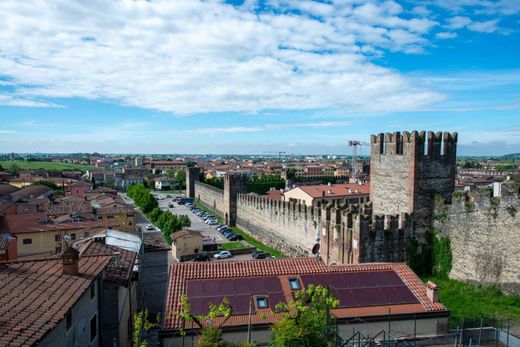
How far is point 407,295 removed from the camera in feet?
45.0

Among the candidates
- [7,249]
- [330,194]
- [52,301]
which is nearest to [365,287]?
[52,301]

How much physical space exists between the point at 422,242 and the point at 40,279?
55.2ft

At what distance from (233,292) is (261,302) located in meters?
0.97

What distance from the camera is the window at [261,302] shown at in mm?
12658

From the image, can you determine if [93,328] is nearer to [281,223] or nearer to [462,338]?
[462,338]

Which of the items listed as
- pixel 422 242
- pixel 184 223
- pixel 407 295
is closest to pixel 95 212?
pixel 184 223

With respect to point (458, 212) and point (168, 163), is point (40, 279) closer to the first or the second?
point (458, 212)

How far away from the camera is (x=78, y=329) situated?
10570 mm

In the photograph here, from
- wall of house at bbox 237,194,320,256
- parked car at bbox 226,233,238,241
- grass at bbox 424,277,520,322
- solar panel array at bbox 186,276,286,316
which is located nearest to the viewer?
solar panel array at bbox 186,276,286,316

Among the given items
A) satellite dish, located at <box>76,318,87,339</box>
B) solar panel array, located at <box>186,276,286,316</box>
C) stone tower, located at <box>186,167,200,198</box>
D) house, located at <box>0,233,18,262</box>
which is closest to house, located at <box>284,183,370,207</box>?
house, located at <box>0,233,18,262</box>

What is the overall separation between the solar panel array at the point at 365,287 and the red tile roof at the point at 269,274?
8.2 inches

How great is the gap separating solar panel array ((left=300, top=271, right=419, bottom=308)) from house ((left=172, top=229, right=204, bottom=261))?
2018 centimetres

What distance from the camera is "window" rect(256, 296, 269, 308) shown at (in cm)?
1266

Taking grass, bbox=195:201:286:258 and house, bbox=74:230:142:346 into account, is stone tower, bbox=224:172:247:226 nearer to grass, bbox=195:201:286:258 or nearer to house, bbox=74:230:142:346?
grass, bbox=195:201:286:258
